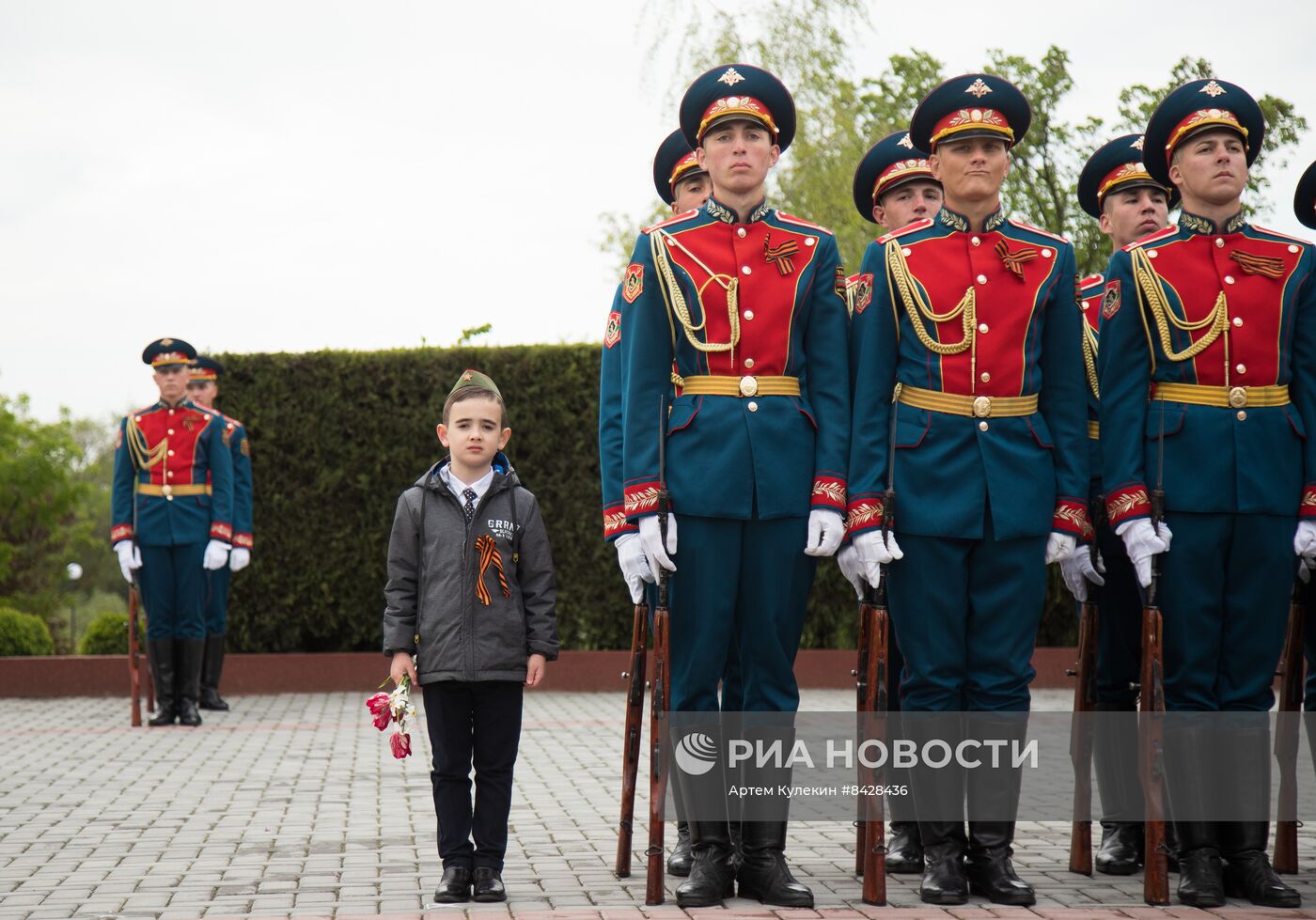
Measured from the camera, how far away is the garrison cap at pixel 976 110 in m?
4.73

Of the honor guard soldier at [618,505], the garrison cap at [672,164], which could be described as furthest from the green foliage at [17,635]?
the honor guard soldier at [618,505]

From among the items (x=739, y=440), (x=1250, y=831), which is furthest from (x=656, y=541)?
(x=1250, y=831)

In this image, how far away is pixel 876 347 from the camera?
15.5 ft

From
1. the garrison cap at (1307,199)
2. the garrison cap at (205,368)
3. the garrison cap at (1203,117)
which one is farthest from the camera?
the garrison cap at (205,368)

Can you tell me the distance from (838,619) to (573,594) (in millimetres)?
2034

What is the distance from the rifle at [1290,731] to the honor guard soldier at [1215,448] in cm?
29

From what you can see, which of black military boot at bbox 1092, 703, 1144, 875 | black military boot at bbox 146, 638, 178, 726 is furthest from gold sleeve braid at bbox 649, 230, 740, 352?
black military boot at bbox 146, 638, 178, 726

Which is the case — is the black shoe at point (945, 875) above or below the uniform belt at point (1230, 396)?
below

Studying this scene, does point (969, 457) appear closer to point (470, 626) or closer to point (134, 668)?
point (470, 626)

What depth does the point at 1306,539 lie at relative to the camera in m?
4.65

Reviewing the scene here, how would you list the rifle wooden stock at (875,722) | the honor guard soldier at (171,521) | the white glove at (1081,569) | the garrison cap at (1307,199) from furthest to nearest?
the honor guard soldier at (171,521) → the garrison cap at (1307,199) → the white glove at (1081,569) → the rifle wooden stock at (875,722)

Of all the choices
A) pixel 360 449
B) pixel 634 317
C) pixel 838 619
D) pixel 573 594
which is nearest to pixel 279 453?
pixel 360 449

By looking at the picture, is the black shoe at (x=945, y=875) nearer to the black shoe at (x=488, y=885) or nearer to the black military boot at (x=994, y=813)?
the black military boot at (x=994, y=813)

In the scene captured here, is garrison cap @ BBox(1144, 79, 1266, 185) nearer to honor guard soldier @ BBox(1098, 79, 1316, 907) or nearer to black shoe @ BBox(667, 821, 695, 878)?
honor guard soldier @ BBox(1098, 79, 1316, 907)
